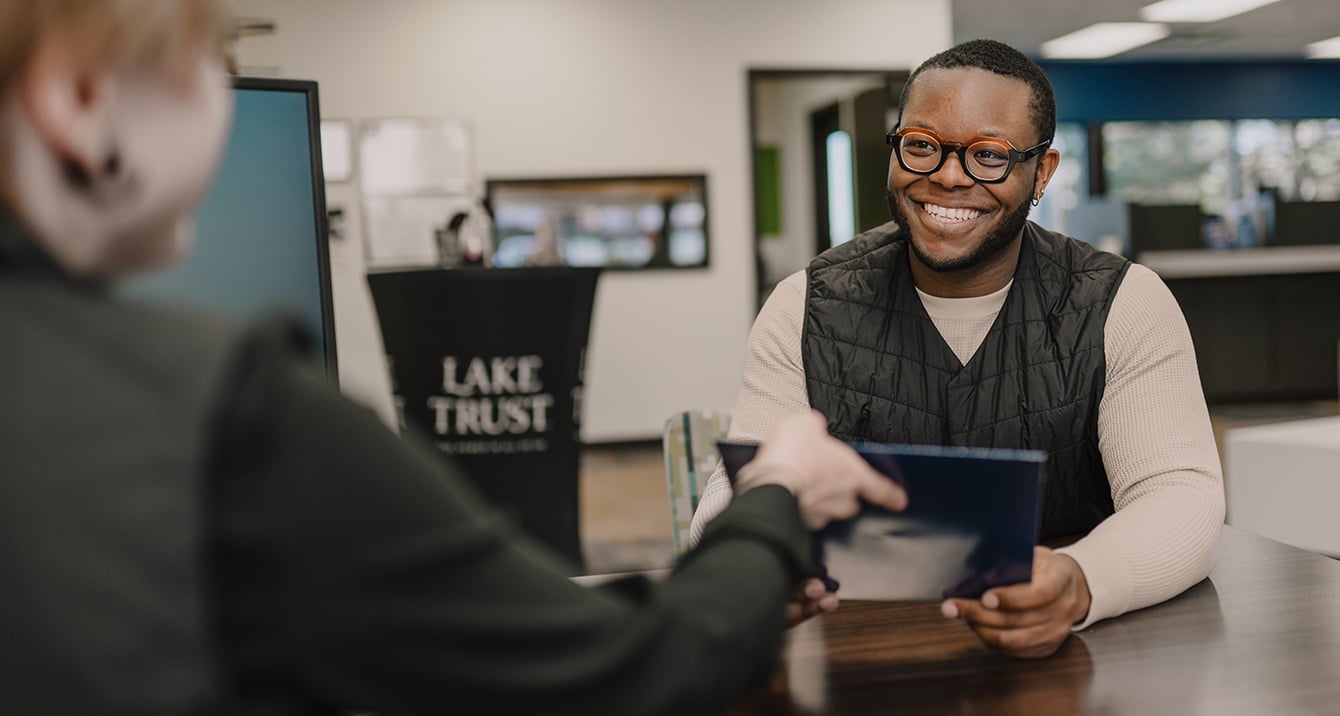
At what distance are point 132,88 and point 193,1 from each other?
5cm

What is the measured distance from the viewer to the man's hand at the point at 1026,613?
935 mm

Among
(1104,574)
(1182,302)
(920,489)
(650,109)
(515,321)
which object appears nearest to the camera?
(920,489)

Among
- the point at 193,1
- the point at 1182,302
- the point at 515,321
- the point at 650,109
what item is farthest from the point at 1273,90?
the point at 193,1

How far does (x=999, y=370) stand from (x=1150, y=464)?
9.3 inches

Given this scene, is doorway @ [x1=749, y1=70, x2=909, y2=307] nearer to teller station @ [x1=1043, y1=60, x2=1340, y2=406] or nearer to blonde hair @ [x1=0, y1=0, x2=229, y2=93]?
teller station @ [x1=1043, y1=60, x2=1340, y2=406]

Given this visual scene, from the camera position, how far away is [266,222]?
4.72 feet

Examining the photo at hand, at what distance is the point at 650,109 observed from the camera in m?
6.27

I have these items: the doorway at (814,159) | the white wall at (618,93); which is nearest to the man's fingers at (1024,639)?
the white wall at (618,93)

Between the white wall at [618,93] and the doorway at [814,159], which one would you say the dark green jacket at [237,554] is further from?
the doorway at [814,159]

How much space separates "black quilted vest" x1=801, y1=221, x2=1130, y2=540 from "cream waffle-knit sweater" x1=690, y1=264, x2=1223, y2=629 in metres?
0.03

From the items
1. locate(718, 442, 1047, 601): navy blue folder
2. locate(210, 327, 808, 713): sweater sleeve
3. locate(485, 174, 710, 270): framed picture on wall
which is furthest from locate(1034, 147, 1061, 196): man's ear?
locate(485, 174, 710, 270): framed picture on wall

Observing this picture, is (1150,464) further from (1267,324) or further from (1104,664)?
(1267,324)

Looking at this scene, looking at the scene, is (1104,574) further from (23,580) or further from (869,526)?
(23,580)

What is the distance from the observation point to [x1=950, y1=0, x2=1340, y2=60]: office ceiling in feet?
25.9
